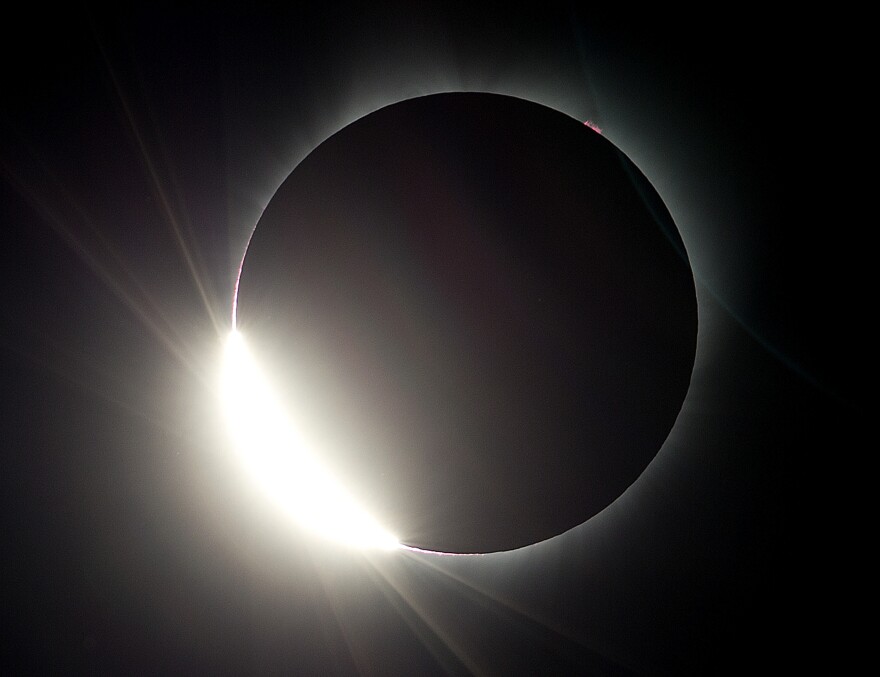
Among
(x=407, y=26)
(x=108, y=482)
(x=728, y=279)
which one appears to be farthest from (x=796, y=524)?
(x=108, y=482)

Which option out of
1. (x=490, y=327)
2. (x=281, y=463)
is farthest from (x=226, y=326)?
(x=490, y=327)

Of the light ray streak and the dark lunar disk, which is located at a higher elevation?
the light ray streak

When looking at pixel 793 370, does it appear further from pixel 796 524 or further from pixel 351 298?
pixel 351 298

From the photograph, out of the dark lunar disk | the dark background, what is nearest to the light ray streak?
the dark background

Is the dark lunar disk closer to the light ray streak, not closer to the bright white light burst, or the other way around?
the bright white light burst

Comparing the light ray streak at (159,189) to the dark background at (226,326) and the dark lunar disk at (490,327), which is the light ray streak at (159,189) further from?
the dark lunar disk at (490,327)
